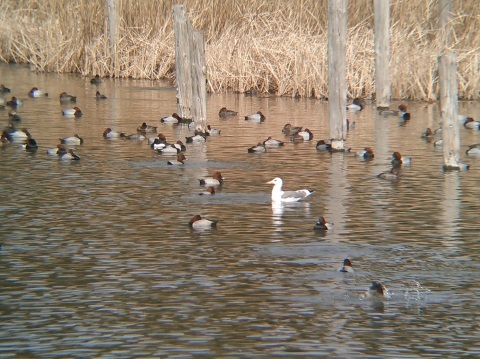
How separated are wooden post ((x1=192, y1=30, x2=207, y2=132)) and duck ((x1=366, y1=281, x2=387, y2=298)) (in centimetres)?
1251

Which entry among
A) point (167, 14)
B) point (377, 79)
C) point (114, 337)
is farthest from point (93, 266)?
point (167, 14)

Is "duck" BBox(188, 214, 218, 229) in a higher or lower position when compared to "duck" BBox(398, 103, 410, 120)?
lower

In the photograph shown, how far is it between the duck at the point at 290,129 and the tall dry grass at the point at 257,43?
21.5 feet

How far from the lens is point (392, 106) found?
28.5 meters

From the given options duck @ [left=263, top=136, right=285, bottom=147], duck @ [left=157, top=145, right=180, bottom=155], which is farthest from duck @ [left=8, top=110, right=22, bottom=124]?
duck @ [left=263, top=136, right=285, bottom=147]

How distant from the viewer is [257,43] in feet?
100

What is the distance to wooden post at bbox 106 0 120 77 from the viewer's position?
34.7 meters

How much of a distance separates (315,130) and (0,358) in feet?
52.4

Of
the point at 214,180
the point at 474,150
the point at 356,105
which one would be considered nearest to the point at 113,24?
the point at 356,105

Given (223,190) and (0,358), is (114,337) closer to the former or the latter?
(0,358)

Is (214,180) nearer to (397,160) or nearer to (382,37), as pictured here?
(397,160)

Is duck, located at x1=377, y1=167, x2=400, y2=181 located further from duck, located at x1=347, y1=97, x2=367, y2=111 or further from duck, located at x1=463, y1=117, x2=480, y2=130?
duck, located at x1=347, y1=97, x2=367, y2=111

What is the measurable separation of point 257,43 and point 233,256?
19095 millimetres

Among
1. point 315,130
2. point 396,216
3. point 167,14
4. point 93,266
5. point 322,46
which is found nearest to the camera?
point 93,266
